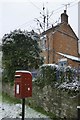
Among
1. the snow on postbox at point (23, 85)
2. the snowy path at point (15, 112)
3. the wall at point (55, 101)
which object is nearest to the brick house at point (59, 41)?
the wall at point (55, 101)

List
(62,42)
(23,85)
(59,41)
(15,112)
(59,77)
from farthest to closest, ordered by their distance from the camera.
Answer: (62,42)
(59,41)
(59,77)
(15,112)
(23,85)

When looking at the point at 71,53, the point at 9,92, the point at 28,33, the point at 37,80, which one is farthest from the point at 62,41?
the point at 37,80

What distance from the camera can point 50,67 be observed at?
1109 cm

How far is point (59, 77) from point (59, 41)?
16.9 metres

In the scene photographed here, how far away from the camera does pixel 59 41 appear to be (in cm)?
2708

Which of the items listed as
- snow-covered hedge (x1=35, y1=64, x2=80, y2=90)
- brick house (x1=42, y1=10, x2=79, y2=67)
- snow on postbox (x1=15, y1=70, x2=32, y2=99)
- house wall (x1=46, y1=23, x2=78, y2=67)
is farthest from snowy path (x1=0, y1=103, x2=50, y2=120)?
house wall (x1=46, y1=23, x2=78, y2=67)

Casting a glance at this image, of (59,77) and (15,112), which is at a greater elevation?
(59,77)

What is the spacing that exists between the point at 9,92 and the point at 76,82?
5617 mm

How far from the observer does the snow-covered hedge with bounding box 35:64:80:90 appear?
9.74 metres

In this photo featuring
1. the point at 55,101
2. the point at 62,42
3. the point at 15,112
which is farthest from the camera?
the point at 62,42

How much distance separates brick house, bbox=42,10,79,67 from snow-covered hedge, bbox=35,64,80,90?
13279 millimetres

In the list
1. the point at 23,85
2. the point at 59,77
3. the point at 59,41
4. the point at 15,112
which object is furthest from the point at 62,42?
the point at 23,85

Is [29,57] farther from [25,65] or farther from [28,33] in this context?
[28,33]

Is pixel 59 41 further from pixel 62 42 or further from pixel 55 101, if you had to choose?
pixel 55 101
